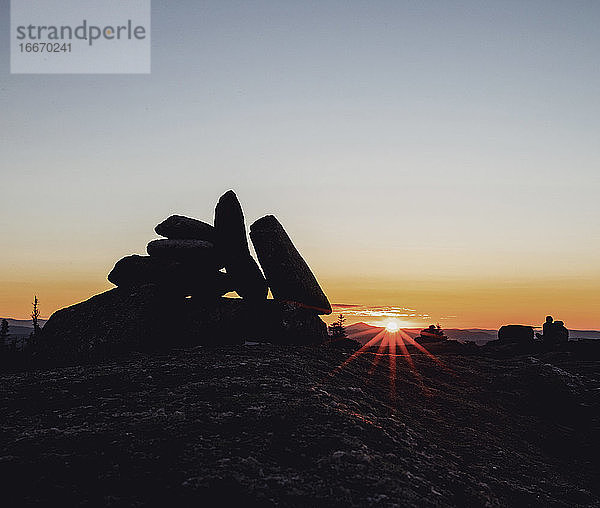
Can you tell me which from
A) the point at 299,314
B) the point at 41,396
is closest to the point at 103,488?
the point at 41,396

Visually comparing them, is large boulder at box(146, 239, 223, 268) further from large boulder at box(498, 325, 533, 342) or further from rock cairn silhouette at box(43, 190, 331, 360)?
large boulder at box(498, 325, 533, 342)

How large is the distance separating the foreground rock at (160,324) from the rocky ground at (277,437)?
11.5 feet

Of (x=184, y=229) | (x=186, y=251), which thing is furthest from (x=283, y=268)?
(x=184, y=229)

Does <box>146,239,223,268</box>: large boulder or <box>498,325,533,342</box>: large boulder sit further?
<box>498,325,533,342</box>: large boulder

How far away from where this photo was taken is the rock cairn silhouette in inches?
457

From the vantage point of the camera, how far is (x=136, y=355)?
8.27 metres

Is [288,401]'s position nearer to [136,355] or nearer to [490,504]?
[490,504]

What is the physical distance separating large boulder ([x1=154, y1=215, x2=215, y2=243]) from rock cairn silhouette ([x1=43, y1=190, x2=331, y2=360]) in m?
0.03

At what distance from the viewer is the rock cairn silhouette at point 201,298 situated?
457 inches

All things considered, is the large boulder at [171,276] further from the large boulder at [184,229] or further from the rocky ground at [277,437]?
the rocky ground at [277,437]

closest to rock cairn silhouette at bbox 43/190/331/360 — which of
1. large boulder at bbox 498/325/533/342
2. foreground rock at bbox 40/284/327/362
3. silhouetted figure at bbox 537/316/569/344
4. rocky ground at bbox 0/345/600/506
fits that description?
foreground rock at bbox 40/284/327/362

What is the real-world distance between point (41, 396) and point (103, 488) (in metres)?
2.85

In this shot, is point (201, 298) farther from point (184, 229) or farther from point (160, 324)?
point (184, 229)

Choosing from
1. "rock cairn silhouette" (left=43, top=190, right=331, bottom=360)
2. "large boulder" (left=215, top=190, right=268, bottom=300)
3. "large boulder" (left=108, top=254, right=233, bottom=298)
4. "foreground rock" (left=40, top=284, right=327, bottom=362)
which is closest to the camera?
"foreground rock" (left=40, top=284, right=327, bottom=362)
